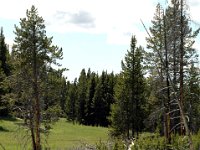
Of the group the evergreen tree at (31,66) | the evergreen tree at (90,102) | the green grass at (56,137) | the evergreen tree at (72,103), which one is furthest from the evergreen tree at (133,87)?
the evergreen tree at (72,103)

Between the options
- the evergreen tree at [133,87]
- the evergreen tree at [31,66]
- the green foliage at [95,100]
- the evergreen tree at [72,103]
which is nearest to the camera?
the evergreen tree at [31,66]

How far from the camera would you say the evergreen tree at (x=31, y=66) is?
29438 millimetres

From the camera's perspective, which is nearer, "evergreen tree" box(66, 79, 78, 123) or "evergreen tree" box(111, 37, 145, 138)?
"evergreen tree" box(111, 37, 145, 138)

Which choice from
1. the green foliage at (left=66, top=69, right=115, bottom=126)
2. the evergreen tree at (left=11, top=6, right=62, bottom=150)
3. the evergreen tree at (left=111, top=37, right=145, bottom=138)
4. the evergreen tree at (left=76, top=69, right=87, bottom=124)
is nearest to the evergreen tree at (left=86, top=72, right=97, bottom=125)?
the green foliage at (left=66, top=69, right=115, bottom=126)

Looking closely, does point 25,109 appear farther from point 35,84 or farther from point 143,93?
point 143,93

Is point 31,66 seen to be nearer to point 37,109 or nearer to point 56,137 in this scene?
point 37,109

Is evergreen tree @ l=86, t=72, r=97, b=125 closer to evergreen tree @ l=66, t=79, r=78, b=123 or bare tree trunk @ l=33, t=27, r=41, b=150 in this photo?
evergreen tree @ l=66, t=79, r=78, b=123

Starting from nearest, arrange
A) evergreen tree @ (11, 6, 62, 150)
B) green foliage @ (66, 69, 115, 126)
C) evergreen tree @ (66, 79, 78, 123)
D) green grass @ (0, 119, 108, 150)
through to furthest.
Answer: evergreen tree @ (11, 6, 62, 150), green grass @ (0, 119, 108, 150), green foliage @ (66, 69, 115, 126), evergreen tree @ (66, 79, 78, 123)

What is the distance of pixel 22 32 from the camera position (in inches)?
1179

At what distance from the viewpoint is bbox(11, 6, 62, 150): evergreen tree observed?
29.4m

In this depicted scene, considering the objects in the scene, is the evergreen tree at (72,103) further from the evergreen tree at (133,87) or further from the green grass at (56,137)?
the evergreen tree at (133,87)

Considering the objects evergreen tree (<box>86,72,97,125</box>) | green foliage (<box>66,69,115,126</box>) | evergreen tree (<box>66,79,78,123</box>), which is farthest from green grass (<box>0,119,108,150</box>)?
evergreen tree (<box>66,79,78,123</box>)

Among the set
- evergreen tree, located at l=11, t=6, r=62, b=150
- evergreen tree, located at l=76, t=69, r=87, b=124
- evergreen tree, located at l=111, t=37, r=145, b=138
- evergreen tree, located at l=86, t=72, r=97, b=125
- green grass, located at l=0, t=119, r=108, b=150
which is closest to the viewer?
evergreen tree, located at l=11, t=6, r=62, b=150

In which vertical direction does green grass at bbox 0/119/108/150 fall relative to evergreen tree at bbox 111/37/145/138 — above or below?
below
